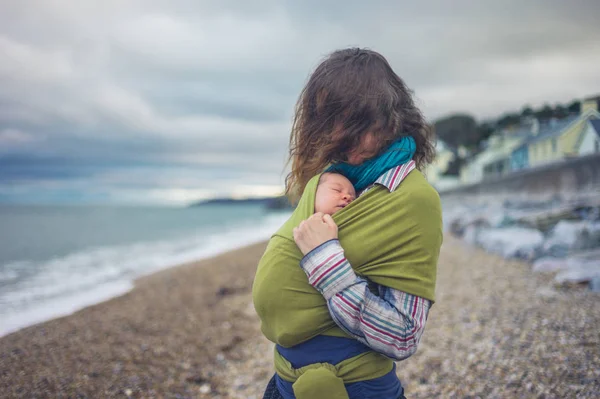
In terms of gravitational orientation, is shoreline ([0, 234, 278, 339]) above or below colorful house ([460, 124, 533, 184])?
below

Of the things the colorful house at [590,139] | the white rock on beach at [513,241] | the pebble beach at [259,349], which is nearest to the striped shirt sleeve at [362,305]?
the pebble beach at [259,349]

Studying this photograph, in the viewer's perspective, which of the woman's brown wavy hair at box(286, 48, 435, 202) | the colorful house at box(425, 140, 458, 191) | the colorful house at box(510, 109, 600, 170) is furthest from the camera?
the colorful house at box(425, 140, 458, 191)

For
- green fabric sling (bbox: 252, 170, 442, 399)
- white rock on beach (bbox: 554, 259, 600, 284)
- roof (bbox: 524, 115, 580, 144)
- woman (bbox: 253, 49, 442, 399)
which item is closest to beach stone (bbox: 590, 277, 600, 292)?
white rock on beach (bbox: 554, 259, 600, 284)

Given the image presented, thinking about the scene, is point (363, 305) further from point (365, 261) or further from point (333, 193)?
point (333, 193)

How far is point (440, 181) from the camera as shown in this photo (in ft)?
90.6

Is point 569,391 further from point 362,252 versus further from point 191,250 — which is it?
point 191,250

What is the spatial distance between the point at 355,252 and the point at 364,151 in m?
0.36

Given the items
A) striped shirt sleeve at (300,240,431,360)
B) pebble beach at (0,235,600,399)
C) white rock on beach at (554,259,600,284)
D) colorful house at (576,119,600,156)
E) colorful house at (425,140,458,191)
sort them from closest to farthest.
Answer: striped shirt sleeve at (300,240,431,360) < pebble beach at (0,235,600,399) < colorful house at (576,119,600,156) < white rock on beach at (554,259,600,284) < colorful house at (425,140,458,191)

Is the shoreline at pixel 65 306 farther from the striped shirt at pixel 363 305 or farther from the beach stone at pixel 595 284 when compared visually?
the beach stone at pixel 595 284

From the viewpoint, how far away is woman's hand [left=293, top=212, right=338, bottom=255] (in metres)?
1.24

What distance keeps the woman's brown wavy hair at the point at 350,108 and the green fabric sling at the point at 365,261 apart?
19cm

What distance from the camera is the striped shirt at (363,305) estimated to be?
3.89 feet

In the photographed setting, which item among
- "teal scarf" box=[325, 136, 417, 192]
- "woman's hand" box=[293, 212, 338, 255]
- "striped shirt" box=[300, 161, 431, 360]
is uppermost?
"teal scarf" box=[325, 136, 417, 192]

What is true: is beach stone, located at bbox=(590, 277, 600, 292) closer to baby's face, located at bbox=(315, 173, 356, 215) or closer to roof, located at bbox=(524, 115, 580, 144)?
roof, located at bbox=(524, 115, 580, 144)
